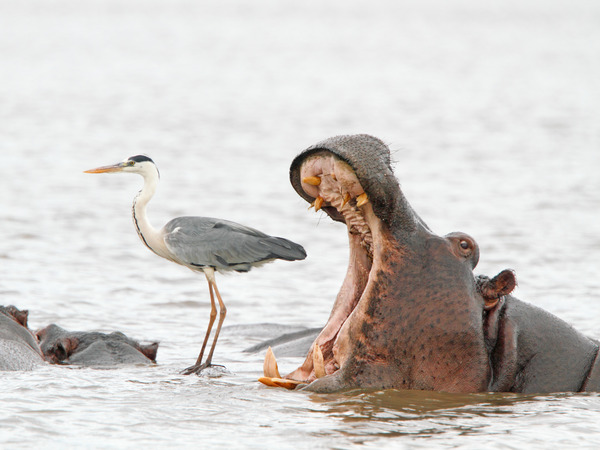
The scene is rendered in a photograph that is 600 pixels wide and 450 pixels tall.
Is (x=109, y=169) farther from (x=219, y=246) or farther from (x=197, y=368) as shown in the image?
(x=197, y=368)

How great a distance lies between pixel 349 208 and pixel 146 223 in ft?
10.3

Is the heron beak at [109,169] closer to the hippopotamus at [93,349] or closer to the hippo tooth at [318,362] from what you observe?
the hippopotamus at [93,349]

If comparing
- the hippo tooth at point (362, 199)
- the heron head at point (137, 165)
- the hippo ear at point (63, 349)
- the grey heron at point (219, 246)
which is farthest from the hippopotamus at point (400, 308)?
the heron head at point (137, 165)

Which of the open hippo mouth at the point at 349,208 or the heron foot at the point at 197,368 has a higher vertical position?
the open hippo mouth at the point at 349,208

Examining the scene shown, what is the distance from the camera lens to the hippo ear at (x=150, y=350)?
6.50 metres

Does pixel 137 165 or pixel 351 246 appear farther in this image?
pixel 137 165

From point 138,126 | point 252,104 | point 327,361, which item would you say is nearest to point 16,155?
point 138,126

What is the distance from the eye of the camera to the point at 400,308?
4.80 metres

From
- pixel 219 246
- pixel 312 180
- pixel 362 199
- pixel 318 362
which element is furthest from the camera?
pixel 219 246

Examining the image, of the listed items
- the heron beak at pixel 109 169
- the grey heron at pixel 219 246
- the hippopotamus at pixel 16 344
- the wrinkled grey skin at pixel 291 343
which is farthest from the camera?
the heron beak at pixel 109 169

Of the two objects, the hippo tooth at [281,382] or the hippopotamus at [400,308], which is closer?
the hippopotamus at [400,308]

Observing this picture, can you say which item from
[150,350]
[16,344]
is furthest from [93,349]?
[16,344]

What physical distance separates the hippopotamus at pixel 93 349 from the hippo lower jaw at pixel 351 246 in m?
1.60

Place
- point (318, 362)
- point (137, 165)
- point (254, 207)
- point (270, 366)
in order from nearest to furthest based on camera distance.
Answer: point (318, 362)
point (270, 366)
point (137, 165)
point (254, 207)
